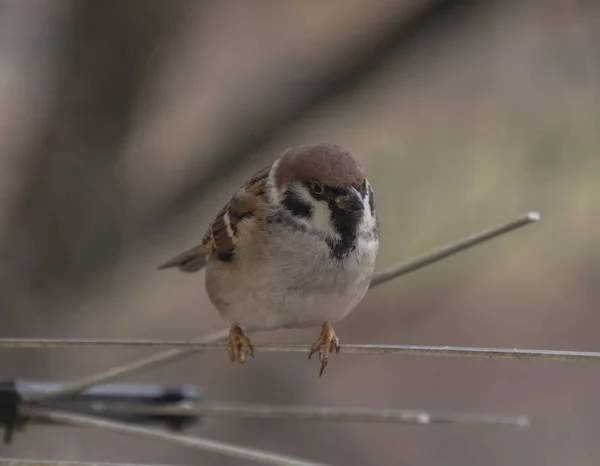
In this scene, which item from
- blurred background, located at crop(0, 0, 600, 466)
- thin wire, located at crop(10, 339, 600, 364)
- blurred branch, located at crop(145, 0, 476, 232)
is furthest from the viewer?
blurred background, located at crop(0, 0, 600, 466)

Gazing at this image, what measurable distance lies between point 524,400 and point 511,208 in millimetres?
651

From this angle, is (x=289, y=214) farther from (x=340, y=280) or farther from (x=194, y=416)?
(x=194, y=416)

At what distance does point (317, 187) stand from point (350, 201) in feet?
0.13

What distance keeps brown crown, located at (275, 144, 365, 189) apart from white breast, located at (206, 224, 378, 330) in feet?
0.32

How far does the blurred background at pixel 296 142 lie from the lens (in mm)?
1896

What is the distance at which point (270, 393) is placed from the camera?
2719 millimetres

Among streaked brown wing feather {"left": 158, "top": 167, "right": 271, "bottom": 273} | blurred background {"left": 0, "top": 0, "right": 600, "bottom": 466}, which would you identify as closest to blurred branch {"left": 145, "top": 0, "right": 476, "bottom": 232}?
blurred background {"left": 0, "top": 0, "right": 600, "bottom": 466}

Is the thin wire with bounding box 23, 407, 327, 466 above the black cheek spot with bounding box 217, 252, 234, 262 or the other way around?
the other way around

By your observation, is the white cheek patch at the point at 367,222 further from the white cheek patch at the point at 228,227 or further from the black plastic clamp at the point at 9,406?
the black plastic clamp at the point at 9,406

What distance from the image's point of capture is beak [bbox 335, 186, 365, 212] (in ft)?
3.11

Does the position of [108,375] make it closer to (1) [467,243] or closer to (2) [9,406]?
(2) [9,406]

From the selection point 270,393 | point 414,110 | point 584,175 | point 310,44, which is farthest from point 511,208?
point 270,393

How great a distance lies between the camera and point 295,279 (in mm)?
1062

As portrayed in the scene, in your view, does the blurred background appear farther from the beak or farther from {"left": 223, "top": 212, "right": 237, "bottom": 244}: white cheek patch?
the beak
